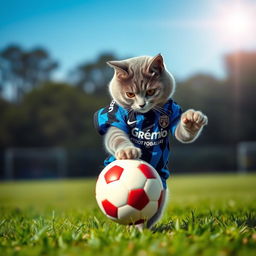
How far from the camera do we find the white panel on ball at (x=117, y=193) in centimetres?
416

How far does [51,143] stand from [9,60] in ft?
37.1

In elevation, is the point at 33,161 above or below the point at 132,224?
below

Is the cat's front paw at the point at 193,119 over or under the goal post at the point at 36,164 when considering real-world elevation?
over

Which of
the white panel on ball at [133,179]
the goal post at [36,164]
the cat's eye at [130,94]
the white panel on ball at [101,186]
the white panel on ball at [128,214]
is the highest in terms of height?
the cat's eye at [130,94]

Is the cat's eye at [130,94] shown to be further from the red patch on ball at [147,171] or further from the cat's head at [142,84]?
the red patch on ball at [147,171]

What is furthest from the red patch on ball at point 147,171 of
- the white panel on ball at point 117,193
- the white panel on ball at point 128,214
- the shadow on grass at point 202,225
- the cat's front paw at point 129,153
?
the shadow on grass at point 202,225

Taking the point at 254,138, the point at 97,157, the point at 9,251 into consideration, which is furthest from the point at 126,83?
the point at 254,138

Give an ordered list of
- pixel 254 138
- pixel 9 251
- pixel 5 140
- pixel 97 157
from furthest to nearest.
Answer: pixel 254 138 < pixel 5 140 < pixel 97 157 < pixel 9 251

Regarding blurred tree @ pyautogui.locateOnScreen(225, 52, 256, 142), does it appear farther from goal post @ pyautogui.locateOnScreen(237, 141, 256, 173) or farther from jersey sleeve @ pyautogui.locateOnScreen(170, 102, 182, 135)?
jersey sleeve @ pyautogui.locateOnScreen(170, 102, 182, 135)

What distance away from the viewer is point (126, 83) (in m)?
4.38

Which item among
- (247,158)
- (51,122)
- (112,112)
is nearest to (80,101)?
(51,122)

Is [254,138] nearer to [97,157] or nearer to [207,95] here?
[207,95]

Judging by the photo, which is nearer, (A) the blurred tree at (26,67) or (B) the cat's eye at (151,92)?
(B) the cat's eye at (151,92)

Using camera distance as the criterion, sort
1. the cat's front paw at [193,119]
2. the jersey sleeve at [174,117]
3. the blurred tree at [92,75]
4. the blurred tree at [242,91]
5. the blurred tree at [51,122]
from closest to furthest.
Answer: the cat's front paw at [193,119] → the jersey sleeve at [174,117] → the blurred tree at [51,122] → the blurred tree at [242,91] → the blurred tree at [92,75]
